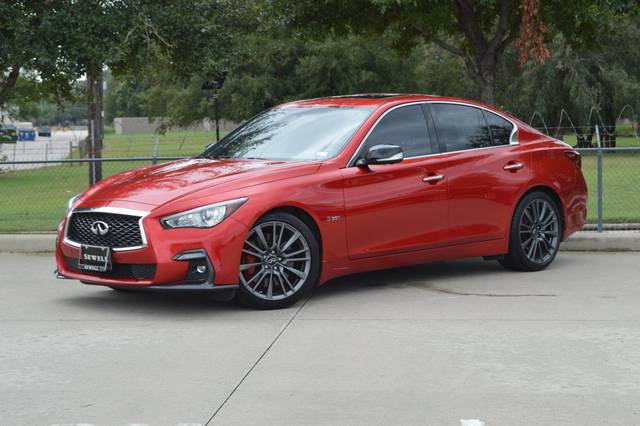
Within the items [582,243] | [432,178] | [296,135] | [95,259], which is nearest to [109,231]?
[95,259]

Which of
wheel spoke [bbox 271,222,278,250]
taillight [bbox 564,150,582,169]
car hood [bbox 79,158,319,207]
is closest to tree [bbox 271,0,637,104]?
taillight [bbox 564,150,582,169]

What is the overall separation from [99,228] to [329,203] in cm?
185

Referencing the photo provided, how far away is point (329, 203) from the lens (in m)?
9.12

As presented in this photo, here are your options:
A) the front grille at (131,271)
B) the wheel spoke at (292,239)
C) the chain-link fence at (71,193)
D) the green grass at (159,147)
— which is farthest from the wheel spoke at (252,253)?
the green grass at (159,147)

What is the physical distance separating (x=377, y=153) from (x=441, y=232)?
1100 millimetres

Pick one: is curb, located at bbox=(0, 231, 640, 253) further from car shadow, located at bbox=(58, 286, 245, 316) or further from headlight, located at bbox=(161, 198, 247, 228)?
headlight, located at bbox=(161, 198, 247, 228)

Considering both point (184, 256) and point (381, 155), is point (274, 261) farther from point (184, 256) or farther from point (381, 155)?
point (381, 155)

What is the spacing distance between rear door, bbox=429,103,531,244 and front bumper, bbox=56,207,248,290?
93.9 inches

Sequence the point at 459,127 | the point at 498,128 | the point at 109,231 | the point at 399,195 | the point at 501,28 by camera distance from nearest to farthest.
A: the point at 109,231 → the point at 399,195 → the point at 459,127 → the point at 498,128 → the point at 501,28

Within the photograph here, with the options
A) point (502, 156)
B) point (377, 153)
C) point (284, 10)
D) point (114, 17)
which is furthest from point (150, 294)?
point (284, 10)

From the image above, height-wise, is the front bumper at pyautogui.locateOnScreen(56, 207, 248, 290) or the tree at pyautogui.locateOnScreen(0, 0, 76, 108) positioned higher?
the tree at pyautogui.locateOnScreen(0, 0, 76, 108)

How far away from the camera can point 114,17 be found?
17.4 metres

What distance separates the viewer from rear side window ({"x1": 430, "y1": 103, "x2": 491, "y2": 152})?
1025 centimetres

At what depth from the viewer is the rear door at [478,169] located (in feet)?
33.2
